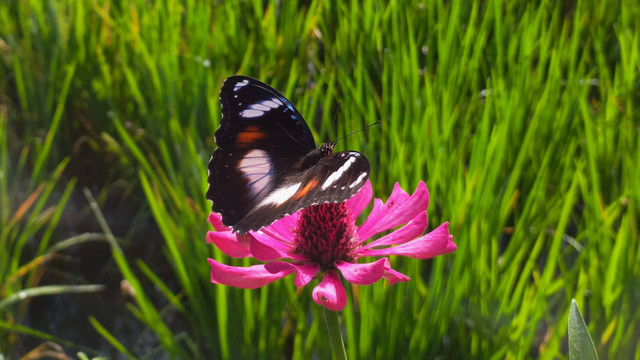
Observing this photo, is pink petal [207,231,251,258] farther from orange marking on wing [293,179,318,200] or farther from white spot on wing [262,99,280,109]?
white spot on wing [262,99,280,109]

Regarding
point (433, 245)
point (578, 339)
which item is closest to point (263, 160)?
point (433, 245)

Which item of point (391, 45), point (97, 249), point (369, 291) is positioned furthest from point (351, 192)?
point (97, 249)

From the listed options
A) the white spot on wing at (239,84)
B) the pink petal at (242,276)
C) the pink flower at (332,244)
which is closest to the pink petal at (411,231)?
the pink flower at (332,244)

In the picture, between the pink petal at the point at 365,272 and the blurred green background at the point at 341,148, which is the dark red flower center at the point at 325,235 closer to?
the pink petal at the point at 365,272

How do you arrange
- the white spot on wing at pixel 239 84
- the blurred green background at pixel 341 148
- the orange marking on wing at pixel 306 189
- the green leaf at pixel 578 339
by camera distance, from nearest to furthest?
the green leaf at pixel 578 339 → the orange marking on wing at pixel 306 189 → the white spot on wing at pixel 239 84 → the blurred green background at pixel 341 148

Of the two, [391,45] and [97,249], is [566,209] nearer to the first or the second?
[391,45]
